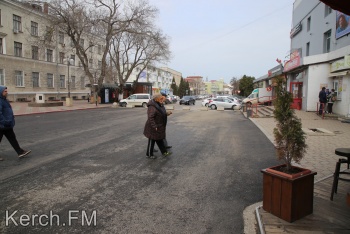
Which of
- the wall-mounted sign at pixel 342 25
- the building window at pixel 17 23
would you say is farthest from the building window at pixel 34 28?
the wall-mounted sign at pixel 342 25

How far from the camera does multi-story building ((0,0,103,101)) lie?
116 feet

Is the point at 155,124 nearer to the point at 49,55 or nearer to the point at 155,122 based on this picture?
the point at 155,122

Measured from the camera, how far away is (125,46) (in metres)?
45.7

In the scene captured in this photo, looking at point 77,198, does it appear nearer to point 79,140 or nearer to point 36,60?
point 79,140

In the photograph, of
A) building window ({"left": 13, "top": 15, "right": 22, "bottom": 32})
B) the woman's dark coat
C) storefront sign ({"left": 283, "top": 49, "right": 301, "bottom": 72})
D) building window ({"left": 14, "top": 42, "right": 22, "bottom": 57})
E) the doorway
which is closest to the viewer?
the woman's dark coat

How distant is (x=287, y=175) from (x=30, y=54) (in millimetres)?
44340

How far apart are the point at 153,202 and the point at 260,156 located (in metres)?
4.23

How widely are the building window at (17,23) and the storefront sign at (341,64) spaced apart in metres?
38.2

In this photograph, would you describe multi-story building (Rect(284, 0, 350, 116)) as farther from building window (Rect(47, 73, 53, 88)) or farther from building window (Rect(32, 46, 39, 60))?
building window (Rect(47, 73, 53, 88))

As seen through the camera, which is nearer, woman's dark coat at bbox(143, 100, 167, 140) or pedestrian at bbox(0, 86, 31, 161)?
pedestrian at bbox(0, 86, 31, 161)

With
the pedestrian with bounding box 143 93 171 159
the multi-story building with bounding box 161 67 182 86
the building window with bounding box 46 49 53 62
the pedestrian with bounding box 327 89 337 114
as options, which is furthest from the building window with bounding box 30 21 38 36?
the multi-story building with bounding box 161 67 182 86

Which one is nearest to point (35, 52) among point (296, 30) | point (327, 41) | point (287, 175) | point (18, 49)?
point (18, 49)

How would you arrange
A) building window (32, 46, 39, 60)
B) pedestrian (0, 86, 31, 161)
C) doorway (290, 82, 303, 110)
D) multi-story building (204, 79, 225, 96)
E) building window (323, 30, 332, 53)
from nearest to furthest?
pedestrian (0, 86, 31, 161) < building window (323, 30, 332, 53) < doorway (290, 82, 303, 110) < building window (32, 46, 39, 60) < multi-story building (204, 79, 225, 96)

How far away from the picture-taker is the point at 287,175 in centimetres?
353
